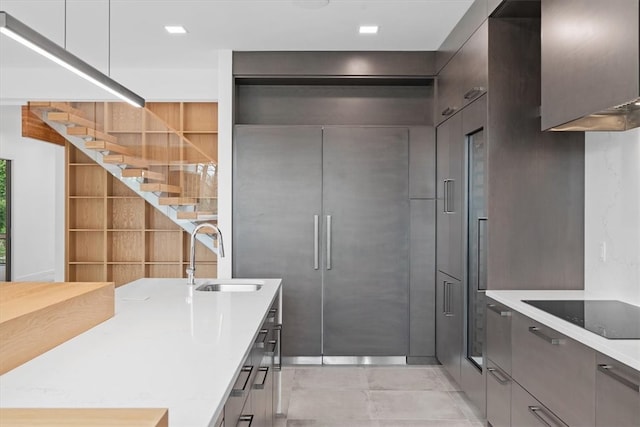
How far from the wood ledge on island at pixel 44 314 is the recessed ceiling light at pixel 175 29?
234 centimetres

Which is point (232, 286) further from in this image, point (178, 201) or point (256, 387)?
point (178, 201)

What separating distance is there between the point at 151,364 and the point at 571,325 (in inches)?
62.3

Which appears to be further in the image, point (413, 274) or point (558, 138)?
point (413, 274)

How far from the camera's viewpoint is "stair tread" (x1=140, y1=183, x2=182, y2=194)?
19.9 ft

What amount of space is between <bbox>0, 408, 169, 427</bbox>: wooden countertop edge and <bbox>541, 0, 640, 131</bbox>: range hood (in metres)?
1.76

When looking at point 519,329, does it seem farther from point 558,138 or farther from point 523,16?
point 523,16

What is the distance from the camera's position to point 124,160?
608 centimetres

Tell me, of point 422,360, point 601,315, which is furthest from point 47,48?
point 422,360

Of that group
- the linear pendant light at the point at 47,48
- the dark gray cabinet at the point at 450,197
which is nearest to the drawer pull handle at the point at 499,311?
the dark gray cabinet at the point at 450,197

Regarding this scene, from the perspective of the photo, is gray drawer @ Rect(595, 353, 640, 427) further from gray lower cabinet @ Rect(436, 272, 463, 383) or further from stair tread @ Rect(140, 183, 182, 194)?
stair tread @ Rect(140, 183, 182, 194)

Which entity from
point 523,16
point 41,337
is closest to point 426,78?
point 523,16

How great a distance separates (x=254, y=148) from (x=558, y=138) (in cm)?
244

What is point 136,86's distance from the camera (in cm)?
499

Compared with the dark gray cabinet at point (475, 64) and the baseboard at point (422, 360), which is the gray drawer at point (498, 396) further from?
the dark gray cabinet at point (475, 64)
